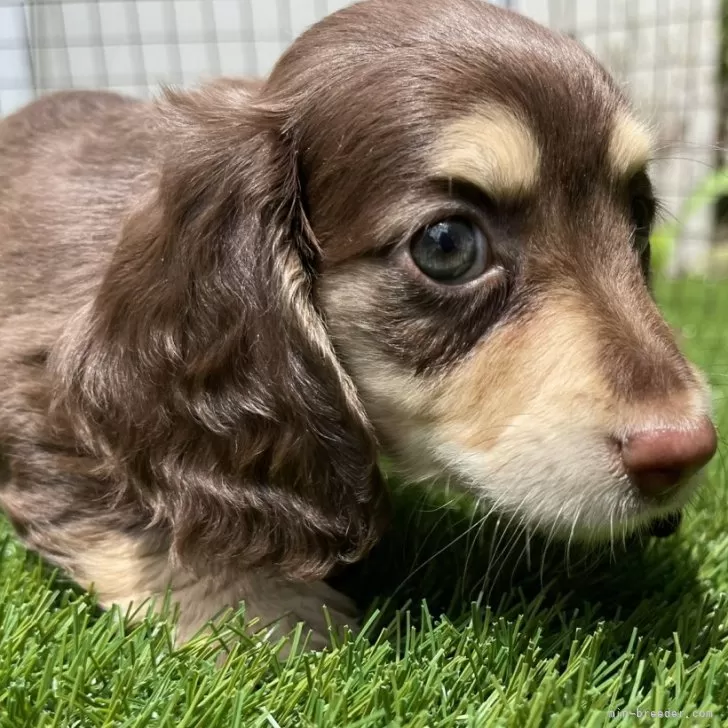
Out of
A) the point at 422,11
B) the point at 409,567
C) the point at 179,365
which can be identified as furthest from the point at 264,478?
the point at 422,11

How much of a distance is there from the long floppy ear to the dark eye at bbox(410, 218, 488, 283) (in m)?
0.29

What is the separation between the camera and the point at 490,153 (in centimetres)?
171

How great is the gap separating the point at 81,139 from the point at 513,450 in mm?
1901

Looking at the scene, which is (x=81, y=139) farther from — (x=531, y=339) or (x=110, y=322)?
(x=531, y=339)

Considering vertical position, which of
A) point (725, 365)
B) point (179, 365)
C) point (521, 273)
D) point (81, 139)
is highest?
point (81, 139)

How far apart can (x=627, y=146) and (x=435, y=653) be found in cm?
115

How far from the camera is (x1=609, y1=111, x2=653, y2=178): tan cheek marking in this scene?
6.04 ft

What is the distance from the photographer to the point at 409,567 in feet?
7.29

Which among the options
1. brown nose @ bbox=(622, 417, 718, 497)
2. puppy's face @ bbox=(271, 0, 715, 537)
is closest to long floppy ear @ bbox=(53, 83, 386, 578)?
puppy's face @ bbox=(271, 0, 715, 537)

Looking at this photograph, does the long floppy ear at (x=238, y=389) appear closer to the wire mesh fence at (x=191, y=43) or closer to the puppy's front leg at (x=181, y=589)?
the puppy's front leg at (x=181, y=589)

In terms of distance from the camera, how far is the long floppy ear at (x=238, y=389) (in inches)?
70.8

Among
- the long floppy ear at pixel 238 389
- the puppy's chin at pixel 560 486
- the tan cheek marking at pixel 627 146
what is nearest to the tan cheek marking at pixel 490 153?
the tan cheek marking at pixel 627 146

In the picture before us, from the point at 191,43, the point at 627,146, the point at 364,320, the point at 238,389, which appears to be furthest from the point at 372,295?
the point at 191,43

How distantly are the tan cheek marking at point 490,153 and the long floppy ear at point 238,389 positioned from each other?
0.38 metres
